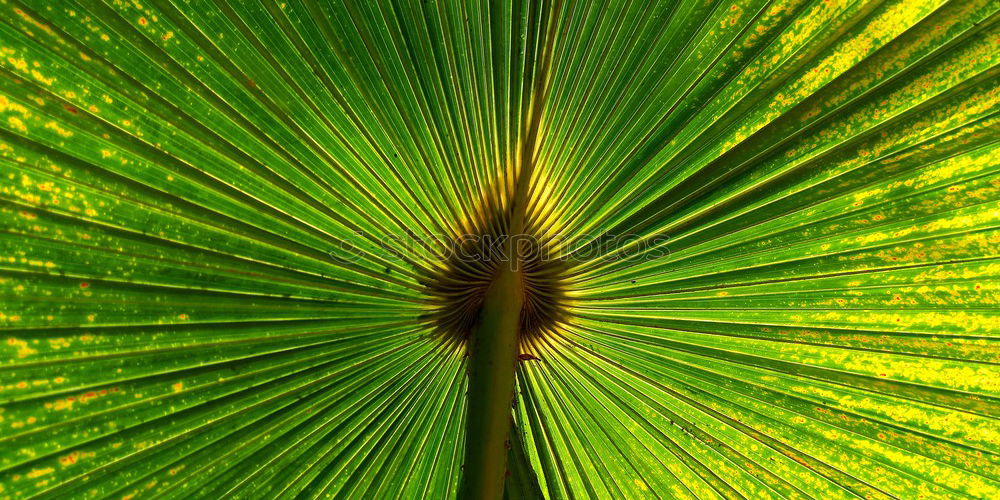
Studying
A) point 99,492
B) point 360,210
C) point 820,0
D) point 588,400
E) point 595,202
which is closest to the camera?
point 820,0

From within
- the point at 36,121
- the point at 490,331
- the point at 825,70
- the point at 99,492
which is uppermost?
the point at 825,70

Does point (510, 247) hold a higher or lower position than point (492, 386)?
higher

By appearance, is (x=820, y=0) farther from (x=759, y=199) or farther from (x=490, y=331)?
(x=490, y=331)

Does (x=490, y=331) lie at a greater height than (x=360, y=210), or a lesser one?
lesser

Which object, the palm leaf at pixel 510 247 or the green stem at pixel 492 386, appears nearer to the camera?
A: the palm leaf at pixel 510 247

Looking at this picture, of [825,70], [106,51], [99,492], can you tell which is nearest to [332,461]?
[99,492]

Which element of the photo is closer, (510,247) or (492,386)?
(492,386)

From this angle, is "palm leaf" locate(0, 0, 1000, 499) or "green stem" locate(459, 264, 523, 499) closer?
"palm leaf" locate(0, 0, 1000, 499)

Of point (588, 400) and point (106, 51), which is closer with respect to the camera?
point (106, 51)
